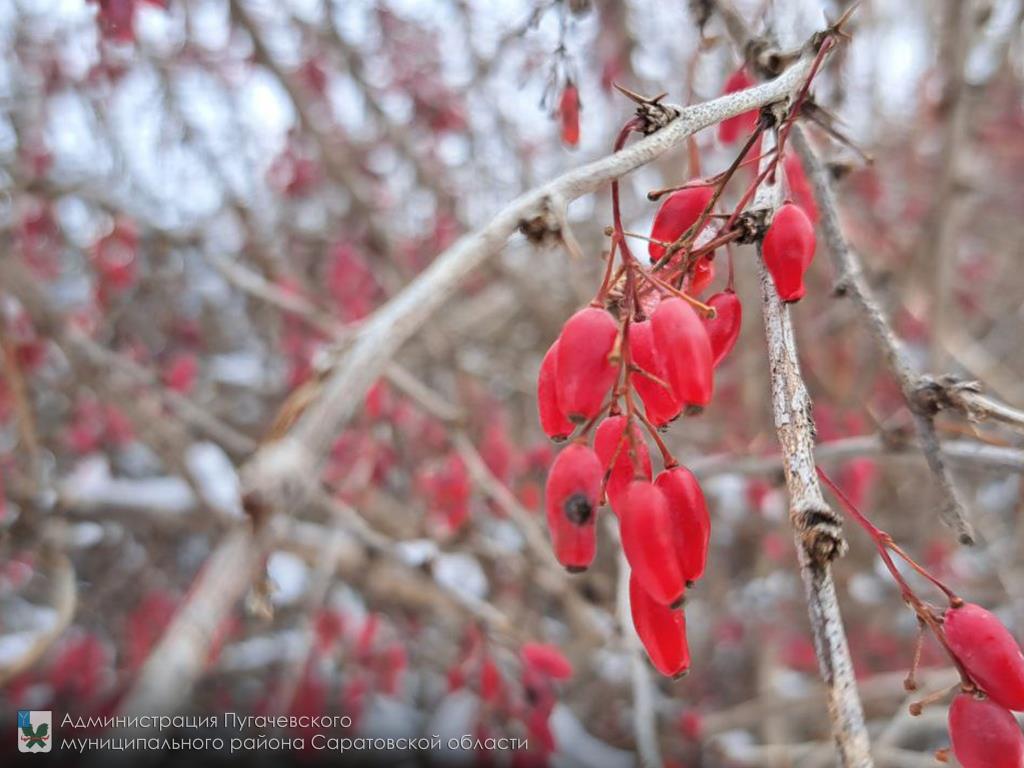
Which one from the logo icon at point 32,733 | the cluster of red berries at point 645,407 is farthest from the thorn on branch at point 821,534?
the logo icon at point 32,733

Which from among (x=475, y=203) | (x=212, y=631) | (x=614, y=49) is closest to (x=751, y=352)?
(x=614, y=49)


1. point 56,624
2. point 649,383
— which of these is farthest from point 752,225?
point 56,624

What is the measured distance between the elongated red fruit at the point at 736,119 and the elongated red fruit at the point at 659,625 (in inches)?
27.3

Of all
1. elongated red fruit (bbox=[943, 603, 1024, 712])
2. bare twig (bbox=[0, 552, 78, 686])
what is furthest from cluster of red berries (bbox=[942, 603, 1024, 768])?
bare twig (bbox=[0, 552, 78, 686])

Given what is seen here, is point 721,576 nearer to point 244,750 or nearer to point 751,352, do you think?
point 751,352

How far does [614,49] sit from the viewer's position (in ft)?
8.40

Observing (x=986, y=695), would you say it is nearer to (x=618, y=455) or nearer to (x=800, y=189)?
(x=618, y=455)

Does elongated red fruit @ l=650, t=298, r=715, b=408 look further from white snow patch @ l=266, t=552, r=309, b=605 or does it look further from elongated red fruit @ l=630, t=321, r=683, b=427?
white snow patch @ l=266, t=552, r=309, b=605

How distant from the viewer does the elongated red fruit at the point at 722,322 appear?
2.87 ft

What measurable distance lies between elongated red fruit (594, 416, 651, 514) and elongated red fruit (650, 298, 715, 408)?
0.07 m

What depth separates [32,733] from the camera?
2.49 m

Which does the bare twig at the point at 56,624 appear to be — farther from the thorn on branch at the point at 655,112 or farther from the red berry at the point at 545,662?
the thorn on branch at the point at 655,112

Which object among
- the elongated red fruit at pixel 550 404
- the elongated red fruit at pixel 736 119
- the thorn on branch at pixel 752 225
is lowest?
the elongated red fruit at pixel 550 404

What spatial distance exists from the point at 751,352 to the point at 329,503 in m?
1.92
